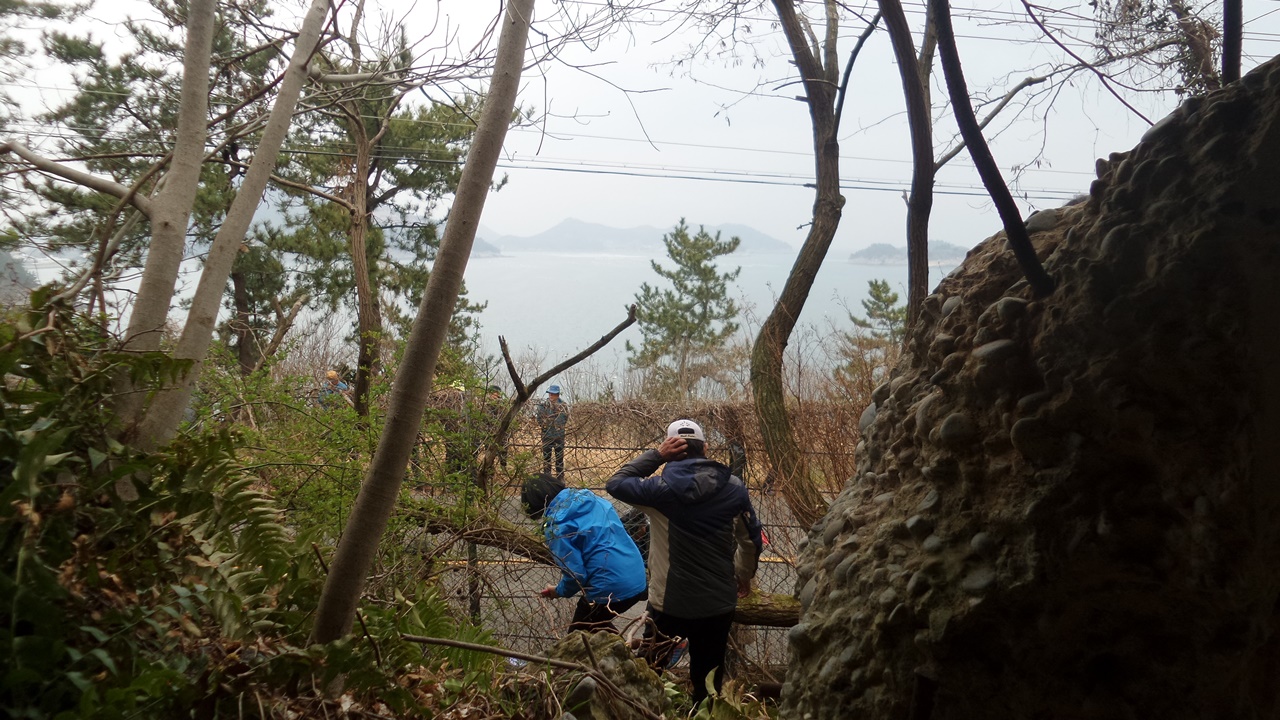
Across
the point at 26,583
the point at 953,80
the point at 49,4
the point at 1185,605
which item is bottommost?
the point at 26,583

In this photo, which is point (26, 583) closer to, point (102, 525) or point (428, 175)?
point (102, 525)

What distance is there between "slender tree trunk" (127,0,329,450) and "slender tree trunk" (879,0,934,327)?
2.22 m

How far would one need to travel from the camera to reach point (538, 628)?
219 inches

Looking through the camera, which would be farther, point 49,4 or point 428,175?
point 428,175

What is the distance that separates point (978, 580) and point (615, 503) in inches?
252

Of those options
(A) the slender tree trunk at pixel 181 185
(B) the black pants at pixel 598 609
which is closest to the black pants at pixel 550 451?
(B) the black pants at pixel 598 609

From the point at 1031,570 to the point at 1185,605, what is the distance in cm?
23

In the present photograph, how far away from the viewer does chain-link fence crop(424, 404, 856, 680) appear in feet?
17.0

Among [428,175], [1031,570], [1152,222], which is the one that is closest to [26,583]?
[1031,570]

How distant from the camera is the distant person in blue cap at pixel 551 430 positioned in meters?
6.30

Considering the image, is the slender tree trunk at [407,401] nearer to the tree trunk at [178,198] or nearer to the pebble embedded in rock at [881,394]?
the tree trunk at [178,198]

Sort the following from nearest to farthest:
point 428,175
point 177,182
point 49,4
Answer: point 177,182 → point 49,4 → point 428,175

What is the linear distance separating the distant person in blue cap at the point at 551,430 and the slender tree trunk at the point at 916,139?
2987mm

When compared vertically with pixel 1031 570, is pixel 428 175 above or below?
above
